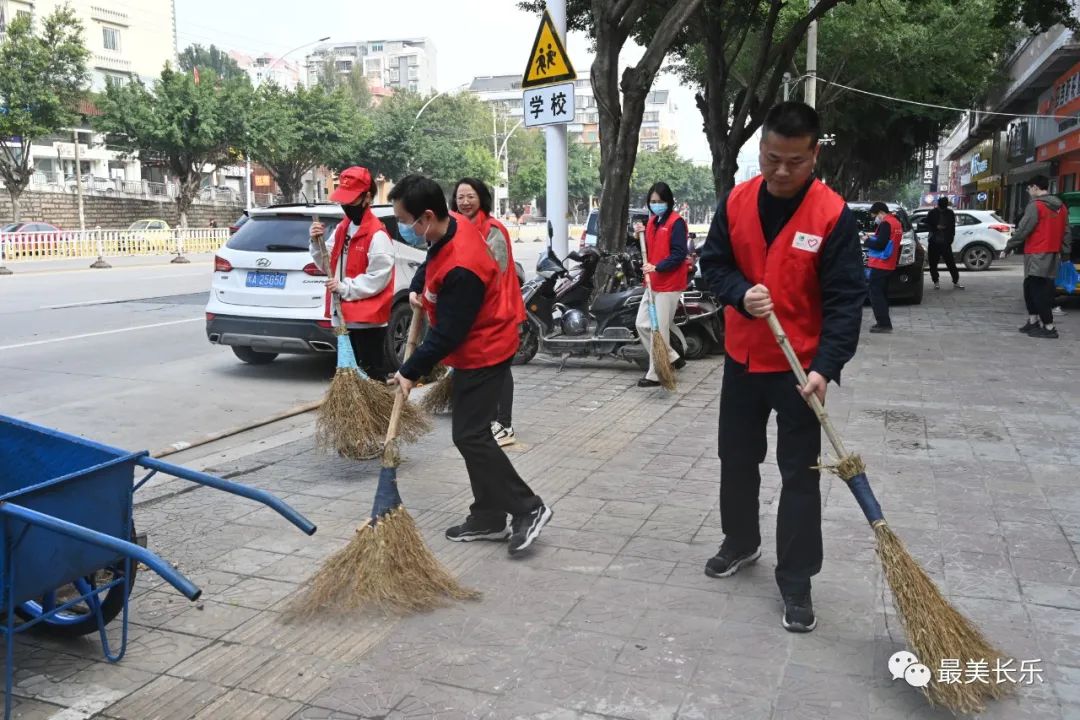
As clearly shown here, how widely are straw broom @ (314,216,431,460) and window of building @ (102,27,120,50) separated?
176 feet

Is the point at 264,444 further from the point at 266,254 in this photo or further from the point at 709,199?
the point at 709,199

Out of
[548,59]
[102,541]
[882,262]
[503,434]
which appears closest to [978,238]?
[882,262]

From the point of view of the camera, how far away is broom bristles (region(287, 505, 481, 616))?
3.56m

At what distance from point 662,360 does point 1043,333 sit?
5.50 m

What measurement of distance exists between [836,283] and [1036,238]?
27.1ft

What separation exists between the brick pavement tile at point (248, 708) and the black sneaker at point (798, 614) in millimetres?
1680

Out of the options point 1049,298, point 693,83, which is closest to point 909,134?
point 693,83

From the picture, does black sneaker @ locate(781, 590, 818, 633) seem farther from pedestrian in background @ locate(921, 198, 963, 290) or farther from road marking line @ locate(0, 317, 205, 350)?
pedestrian in background @ locate(921, 198, 963, 290)

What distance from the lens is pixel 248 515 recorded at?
15.5 feet

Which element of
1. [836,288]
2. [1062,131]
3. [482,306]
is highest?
[1062,131]

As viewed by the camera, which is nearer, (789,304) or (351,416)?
(789,304)

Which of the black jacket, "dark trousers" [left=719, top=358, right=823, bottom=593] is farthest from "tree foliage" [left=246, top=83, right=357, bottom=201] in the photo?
the black jacket

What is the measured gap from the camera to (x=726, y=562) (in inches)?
152

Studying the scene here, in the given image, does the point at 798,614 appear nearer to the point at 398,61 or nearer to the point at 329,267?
the point at 329,267
